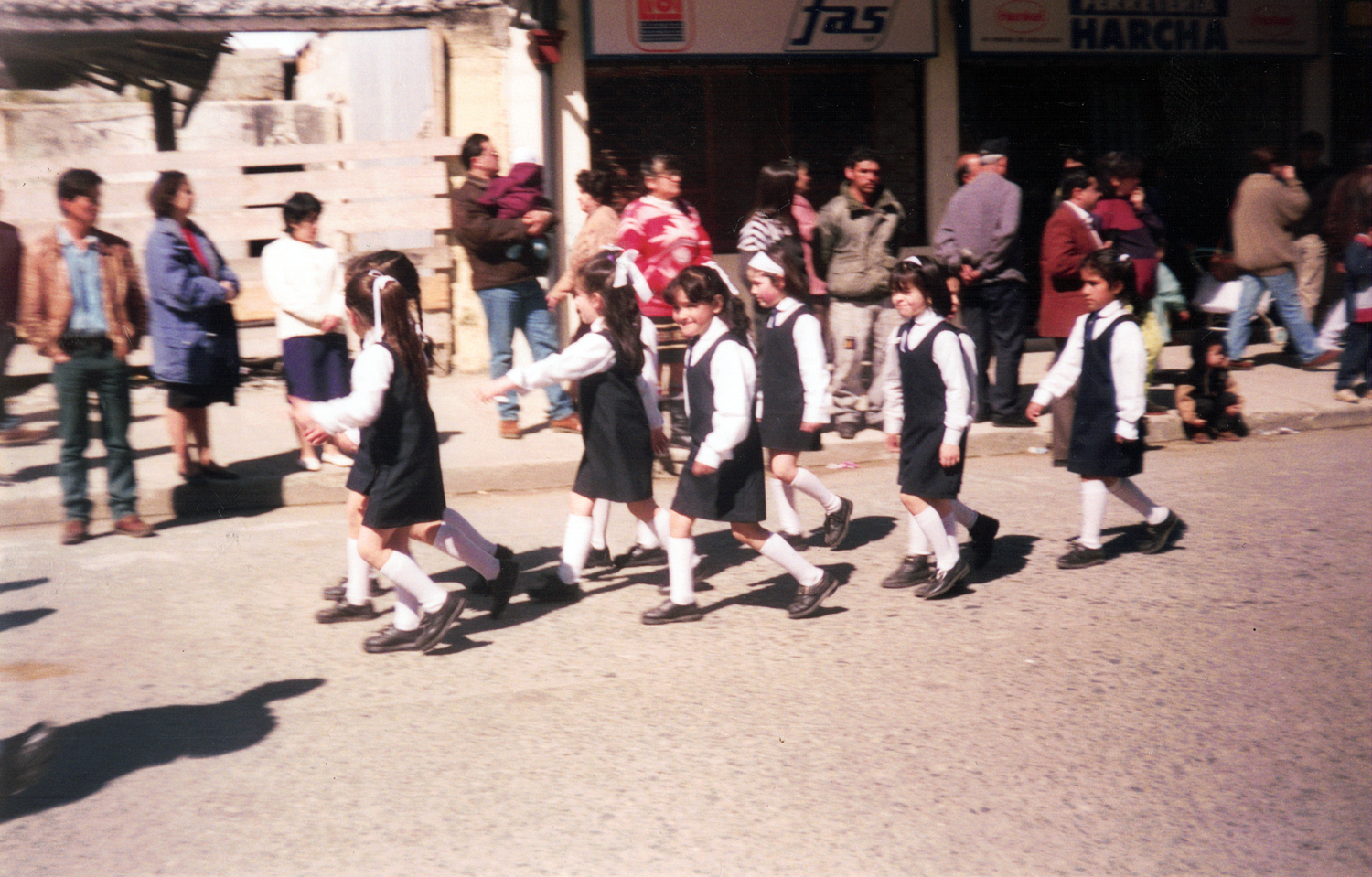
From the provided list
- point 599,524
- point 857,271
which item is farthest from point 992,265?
point 599,524

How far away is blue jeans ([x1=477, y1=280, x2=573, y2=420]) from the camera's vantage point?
914 cm

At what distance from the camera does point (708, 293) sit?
5574 mm

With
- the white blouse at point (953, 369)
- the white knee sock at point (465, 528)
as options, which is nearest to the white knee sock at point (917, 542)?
the white blouse at point (953, 369)

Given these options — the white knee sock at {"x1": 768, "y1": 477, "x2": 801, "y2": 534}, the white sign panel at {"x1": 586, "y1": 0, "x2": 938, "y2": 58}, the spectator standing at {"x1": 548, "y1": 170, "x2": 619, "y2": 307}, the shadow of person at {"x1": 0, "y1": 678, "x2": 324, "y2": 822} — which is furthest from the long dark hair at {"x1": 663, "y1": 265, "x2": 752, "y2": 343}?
the white sign panel at {"x1": 586, "y1": 0, "x2": 938, "y2": 58}

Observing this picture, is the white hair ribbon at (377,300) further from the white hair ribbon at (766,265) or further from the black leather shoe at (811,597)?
the black leather shoe at (811,597)

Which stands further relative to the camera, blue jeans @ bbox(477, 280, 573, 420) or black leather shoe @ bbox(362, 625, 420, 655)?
blue jeans @ bbox(477, 280, 573, 420)

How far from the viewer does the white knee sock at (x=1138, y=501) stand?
639 centimetres

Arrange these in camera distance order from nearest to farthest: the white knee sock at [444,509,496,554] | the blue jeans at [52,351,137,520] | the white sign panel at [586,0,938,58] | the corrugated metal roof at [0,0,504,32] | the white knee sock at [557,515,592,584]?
the white knee sock at [444,509,496,554] → the white knee sock at [557,515,592,584] → the blue jeans at [52,351,137,520] → the corrugated metal roof at [0,0,504,32] → the white sign panel at [586,0,938,58]

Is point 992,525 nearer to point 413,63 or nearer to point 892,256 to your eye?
point 892,256

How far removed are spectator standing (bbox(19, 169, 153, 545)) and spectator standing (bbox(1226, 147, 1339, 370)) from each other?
8225 millimetres

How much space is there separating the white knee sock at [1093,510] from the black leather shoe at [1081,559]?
26 millimetres

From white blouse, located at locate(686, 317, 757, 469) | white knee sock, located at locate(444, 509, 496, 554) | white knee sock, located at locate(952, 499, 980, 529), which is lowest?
white knee sock, located at locate(952, 499, 980, 529)

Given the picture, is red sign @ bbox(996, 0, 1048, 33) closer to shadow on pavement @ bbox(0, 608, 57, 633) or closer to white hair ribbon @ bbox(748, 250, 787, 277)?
white hair ribbon @ bbox(748, 250, 787, 277)

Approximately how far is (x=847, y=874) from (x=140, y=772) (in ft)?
7.47
